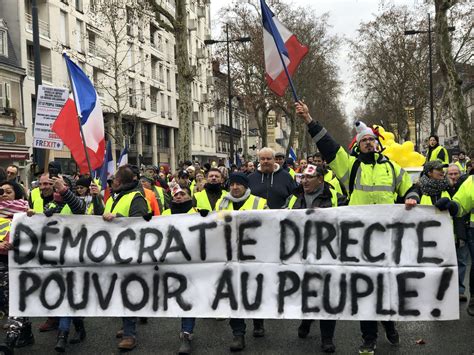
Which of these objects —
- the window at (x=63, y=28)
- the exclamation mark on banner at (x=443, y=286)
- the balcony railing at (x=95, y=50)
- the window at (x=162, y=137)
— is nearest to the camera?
the exclamation mark on banner at (x=443, y=286)

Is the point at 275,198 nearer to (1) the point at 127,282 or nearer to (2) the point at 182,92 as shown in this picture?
(1) the point at 127,282

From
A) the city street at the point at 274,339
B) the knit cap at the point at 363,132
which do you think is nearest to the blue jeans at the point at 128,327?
the city street at the point at 274,339

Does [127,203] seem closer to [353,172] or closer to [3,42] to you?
[353,172]

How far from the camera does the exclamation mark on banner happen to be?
4836mm

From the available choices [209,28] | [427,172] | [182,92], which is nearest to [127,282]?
[427,172]

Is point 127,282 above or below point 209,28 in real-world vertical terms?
below

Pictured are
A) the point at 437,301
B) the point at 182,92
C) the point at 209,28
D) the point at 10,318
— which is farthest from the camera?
the point at 209,28

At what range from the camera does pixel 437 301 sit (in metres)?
4.84

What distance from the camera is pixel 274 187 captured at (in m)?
6.68

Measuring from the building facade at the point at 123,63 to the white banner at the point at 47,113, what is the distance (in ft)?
43.0

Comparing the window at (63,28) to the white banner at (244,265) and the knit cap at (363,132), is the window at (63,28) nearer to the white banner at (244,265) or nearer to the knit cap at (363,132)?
the white banner at (244,265)

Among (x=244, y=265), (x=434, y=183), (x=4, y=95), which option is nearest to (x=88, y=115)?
(x=244, y=265)

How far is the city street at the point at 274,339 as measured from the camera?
5234mm

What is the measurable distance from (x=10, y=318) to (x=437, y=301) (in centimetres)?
374
